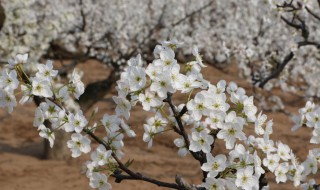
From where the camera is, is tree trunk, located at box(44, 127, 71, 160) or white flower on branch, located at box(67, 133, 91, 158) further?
tree trunk, located at box(44, 127, 71, 160)

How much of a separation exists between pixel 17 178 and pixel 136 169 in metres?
1.87

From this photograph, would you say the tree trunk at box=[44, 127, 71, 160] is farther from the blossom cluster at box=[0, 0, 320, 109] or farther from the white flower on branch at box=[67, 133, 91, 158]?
the white flower on branch at box=[67, 133, 91, 158]

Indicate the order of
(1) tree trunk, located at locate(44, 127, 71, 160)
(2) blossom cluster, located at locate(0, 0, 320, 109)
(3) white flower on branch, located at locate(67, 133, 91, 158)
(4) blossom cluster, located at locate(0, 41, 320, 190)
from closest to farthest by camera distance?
(4) blossom cluster, located at locate(0, 41, 320, 190) < (3) white flower on branch, located at locate(67, 133, 91, 158) < (1) tree trunk, located at locate(44, 127, 71, 160) < (2) blossom cluster, located at locate(0, 0, 320, 109)

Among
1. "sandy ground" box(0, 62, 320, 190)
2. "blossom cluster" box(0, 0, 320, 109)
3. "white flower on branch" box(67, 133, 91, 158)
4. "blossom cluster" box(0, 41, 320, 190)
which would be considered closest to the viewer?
"blossom cluster" box(0, 41, 320, 190)

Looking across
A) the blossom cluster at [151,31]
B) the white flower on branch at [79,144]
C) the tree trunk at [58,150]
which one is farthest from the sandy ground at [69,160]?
the white flower on branch at [79,144]

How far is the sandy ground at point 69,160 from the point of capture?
7602mm

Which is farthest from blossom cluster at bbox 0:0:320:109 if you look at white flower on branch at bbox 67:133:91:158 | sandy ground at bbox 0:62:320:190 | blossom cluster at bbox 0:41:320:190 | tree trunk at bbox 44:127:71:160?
white flower on branch at bbox 67:133:91:158

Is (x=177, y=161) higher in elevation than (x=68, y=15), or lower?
lower

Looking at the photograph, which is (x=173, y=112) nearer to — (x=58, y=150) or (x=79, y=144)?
(x=79, y=144)

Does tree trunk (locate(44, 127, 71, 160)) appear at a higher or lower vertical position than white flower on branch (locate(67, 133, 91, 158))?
lower

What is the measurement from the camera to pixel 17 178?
7.79 m

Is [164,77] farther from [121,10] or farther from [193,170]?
[121,10]

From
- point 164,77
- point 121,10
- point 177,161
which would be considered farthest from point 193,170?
point 121,10

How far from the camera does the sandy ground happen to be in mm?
7602
